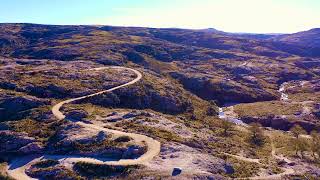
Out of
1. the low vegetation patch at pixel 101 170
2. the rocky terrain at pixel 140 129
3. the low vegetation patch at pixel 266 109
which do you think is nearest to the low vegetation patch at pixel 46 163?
the rocky terrain at pixel 140 129

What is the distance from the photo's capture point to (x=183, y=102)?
147 m

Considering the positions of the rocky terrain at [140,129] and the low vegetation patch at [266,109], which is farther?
the low vegetation patch at [266,109]

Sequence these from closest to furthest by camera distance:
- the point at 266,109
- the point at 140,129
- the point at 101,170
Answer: the point at 101,170 < the point at 140,129 < the point at 266,109

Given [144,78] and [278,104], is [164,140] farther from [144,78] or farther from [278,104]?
[278,104]

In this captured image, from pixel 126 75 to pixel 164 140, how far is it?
75.3 m

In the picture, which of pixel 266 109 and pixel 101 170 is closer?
pixel 101 170

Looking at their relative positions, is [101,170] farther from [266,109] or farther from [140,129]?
[266,109]

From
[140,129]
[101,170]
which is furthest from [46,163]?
[140,129]

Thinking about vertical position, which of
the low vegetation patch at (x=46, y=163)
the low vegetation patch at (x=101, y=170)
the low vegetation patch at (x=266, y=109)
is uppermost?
the low vegetation patch at (x=101, y=170)

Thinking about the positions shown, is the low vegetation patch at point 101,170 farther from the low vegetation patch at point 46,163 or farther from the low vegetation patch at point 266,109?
the low vegetation patch at point 266,109

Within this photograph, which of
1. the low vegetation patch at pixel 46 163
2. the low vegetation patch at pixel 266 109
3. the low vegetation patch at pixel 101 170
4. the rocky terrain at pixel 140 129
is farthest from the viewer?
the low vegetation patch at pixel 266 109

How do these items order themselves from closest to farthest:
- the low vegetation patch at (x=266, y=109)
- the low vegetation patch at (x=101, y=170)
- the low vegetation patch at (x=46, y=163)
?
the low vegetation patch at (x=101, y=170), the low vegetation patch at (x=46, y=163), the low vegetation patch at (x=266, y=109)

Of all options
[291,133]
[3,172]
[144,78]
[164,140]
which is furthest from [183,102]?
[3,172]

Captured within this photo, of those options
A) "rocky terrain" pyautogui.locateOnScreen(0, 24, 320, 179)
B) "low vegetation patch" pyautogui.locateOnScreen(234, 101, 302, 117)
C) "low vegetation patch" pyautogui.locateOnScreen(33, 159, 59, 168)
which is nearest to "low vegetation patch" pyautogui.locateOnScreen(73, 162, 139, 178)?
"rocky terrain" pyautogui.locateOnScreen(0, 24, 320, 179)
